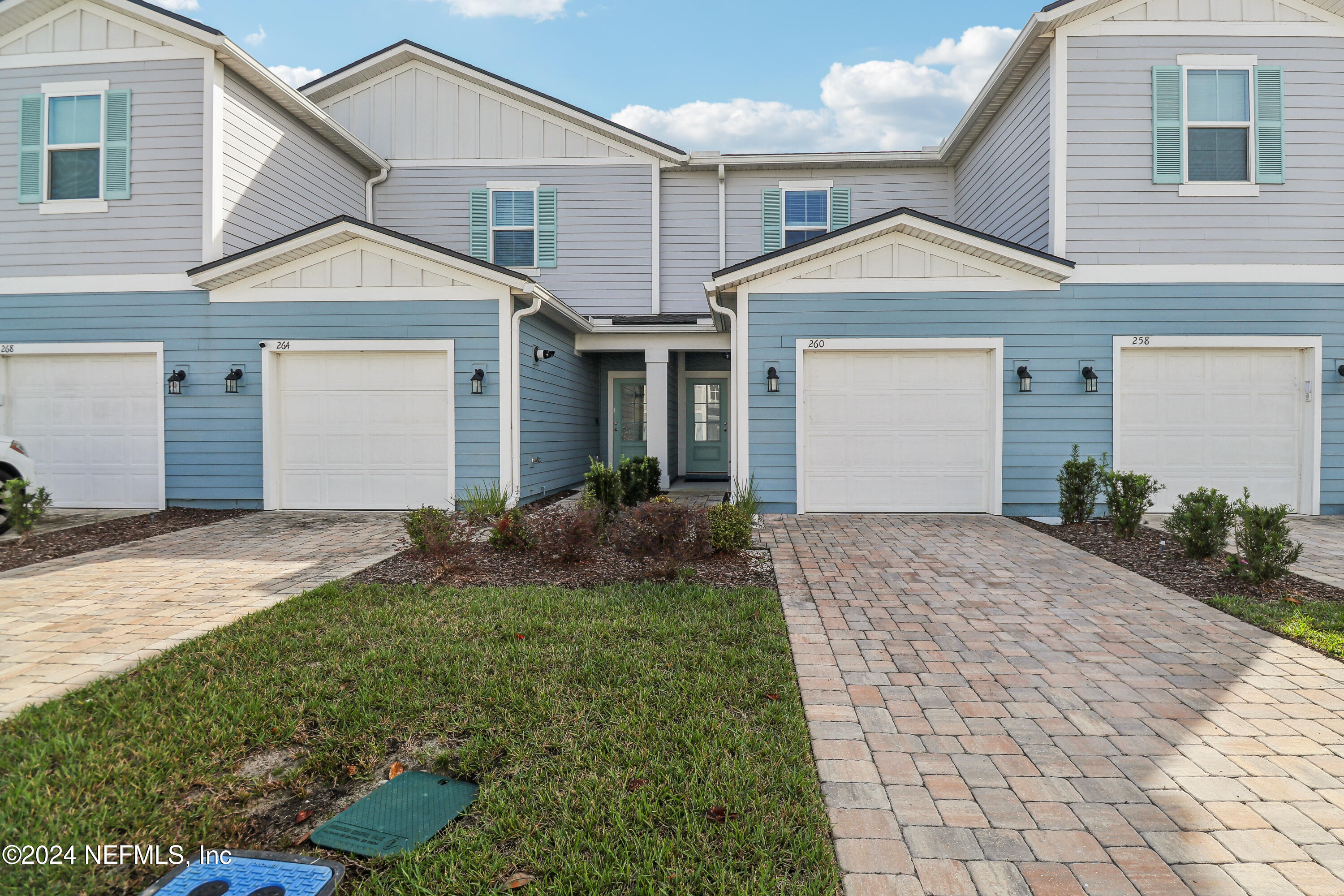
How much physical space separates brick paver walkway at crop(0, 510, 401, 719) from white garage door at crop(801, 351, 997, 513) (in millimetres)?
5249

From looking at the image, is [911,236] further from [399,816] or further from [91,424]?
[91,424]

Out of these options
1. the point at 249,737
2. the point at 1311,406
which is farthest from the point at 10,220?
the point at 1311,406

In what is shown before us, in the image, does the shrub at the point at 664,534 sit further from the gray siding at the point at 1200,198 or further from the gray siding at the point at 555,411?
the gray siding at the point at 1200,198

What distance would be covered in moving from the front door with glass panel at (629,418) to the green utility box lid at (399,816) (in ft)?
38.9

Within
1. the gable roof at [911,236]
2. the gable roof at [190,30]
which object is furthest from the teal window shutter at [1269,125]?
the gable roof at [190,30]

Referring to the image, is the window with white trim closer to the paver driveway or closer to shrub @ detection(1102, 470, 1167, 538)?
shrub @ detection(1102, 470, 1167, 538)

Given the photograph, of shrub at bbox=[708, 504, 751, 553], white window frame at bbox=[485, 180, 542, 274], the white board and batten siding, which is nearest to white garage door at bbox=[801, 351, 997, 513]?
shrub at bbox=[708, 504, 751, 553]

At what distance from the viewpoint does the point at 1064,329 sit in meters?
8.88

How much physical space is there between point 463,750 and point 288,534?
19.1ft

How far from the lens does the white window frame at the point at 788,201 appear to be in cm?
1301

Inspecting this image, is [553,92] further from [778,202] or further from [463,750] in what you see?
[463,750]

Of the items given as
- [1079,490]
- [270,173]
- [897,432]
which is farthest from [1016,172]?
[270,173]

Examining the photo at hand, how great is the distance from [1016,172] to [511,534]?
8897 millimetres

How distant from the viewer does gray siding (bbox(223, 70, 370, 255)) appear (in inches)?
374
